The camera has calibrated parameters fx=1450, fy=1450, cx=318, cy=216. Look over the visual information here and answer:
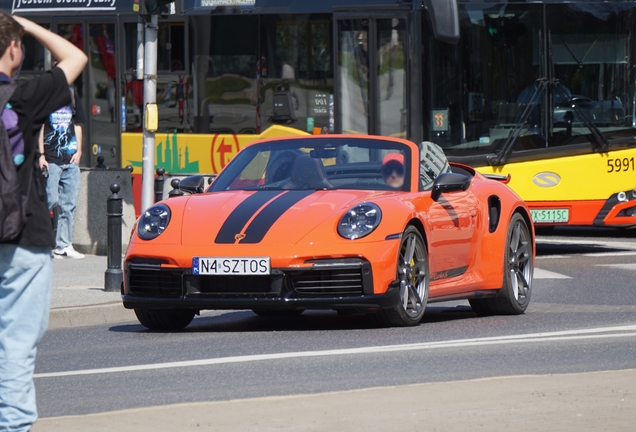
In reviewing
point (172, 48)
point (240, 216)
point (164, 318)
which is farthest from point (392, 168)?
point (172, 48)

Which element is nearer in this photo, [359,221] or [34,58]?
[359,221]

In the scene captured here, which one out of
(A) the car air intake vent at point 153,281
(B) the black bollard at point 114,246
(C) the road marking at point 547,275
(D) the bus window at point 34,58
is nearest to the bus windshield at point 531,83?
(C) the road marking at point 547,275

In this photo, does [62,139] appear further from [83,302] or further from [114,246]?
[83,302]

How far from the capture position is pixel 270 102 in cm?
1702

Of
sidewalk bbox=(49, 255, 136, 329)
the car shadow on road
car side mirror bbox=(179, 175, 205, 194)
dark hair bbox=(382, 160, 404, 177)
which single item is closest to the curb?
sidewalk bbox=(49, 255, 136, 329)

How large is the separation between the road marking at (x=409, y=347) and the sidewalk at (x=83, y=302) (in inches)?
114

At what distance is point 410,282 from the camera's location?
949 centimetres

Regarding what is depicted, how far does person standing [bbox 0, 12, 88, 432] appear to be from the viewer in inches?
195

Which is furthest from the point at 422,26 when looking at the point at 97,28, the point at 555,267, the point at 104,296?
the point at 104,296

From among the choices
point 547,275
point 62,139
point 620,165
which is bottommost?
point 547,275

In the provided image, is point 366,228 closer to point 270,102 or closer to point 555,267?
point 555,267

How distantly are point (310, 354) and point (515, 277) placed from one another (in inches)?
122

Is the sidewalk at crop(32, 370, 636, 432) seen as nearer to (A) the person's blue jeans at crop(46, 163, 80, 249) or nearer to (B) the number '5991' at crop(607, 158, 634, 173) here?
(A) the person's blue jeans at crop(46, 163, 80, 249)

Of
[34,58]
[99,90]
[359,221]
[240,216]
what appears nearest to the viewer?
[359,221]
